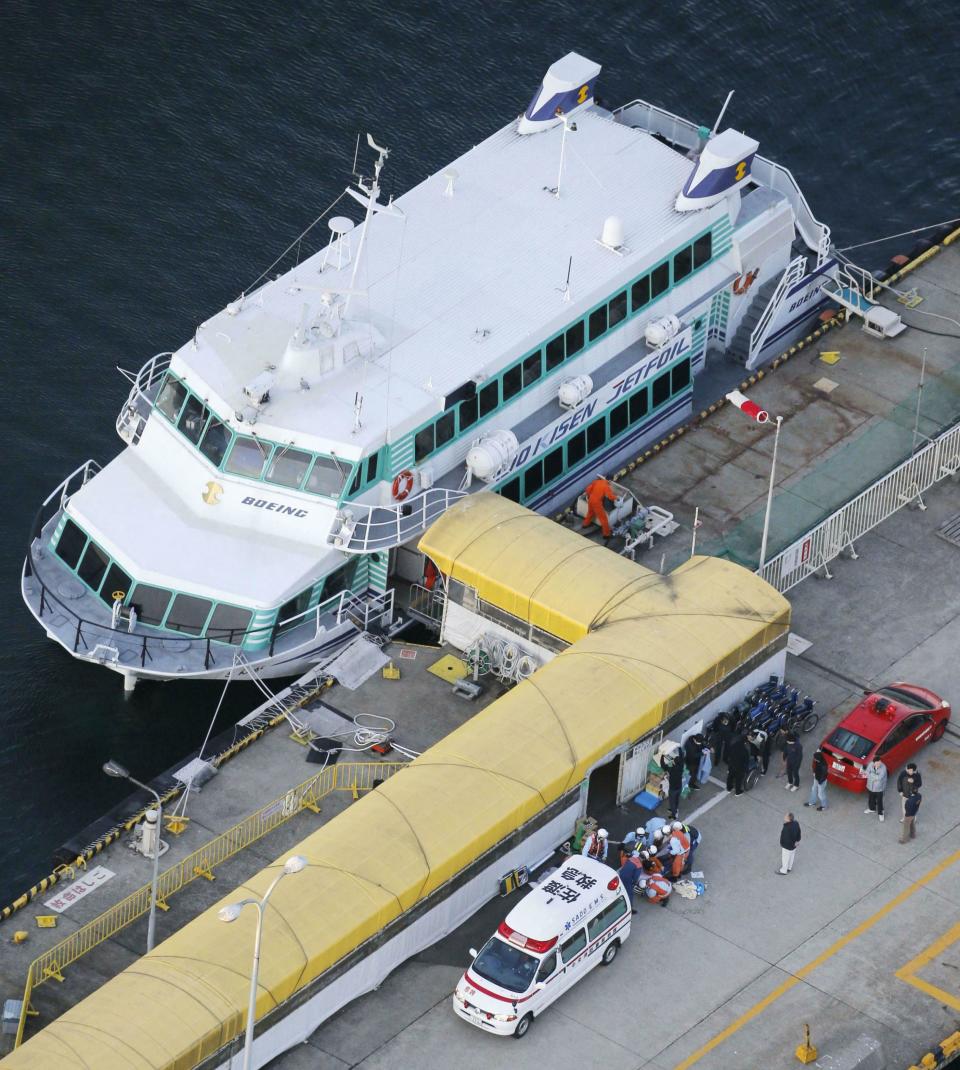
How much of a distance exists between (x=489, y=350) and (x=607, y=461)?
6.22 metres

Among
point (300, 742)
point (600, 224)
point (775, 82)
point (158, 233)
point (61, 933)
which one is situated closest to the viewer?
point (61, 933)

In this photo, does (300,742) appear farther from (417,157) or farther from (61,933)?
(417,157)

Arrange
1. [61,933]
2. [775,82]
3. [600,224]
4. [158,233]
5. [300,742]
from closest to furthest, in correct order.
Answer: [61,933] → [300,742] → [600,224] → [158,233] → [775,82]

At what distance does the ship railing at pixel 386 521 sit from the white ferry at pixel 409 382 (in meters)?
0.07

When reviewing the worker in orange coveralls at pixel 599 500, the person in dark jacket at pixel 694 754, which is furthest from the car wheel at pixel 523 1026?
the worker in orange coveralls at pixel 599 500

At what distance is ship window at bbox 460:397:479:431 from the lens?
245 ft

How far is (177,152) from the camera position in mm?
91812

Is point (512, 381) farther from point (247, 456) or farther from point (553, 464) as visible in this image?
point (247, 456)

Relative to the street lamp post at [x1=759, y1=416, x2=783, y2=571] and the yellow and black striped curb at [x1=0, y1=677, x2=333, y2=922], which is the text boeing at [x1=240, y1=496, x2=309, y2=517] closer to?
the yellow and black striped curb at [x1=0, y1=677, x2=333, y2=922]

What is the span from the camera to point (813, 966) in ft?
211

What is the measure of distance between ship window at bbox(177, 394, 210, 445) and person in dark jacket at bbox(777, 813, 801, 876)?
1813 centimetres

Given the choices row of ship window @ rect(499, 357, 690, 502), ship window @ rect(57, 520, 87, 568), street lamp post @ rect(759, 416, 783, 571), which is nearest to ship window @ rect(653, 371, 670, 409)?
row of ship window @ rect(499, 357, 690, 502)

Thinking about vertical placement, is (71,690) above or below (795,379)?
below

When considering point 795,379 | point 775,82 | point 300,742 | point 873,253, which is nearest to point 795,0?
point 775,82
